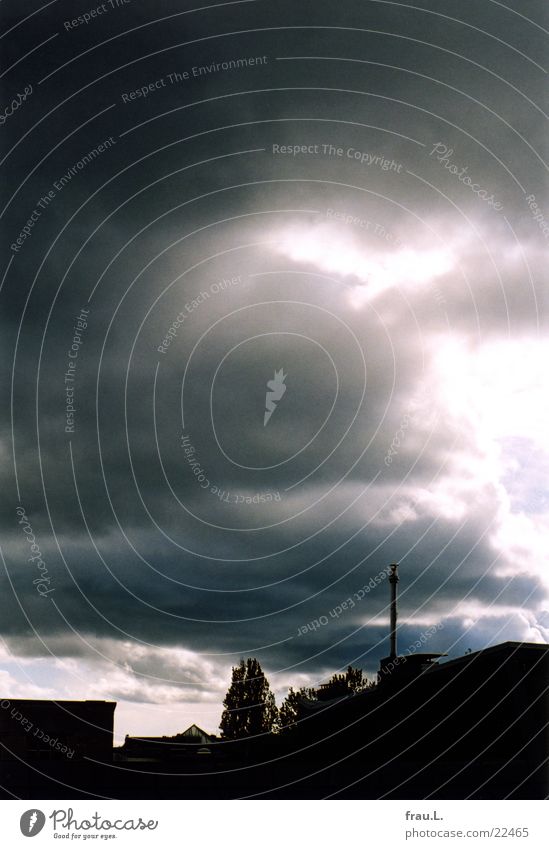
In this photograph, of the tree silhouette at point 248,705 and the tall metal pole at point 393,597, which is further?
the tree silhouette at point 248,705

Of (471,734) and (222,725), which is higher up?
(222,725)

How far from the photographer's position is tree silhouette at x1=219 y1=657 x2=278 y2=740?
98.5 m

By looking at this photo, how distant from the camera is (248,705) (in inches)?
3888

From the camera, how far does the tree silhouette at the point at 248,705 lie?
98.5 m

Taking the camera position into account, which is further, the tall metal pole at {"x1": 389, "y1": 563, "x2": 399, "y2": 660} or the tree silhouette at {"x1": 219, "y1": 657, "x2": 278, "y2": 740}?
the tree silhouette at {"x1": 219, "y1": 657, "x2": 278, "y2": 740}

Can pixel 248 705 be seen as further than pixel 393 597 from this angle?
Yes
